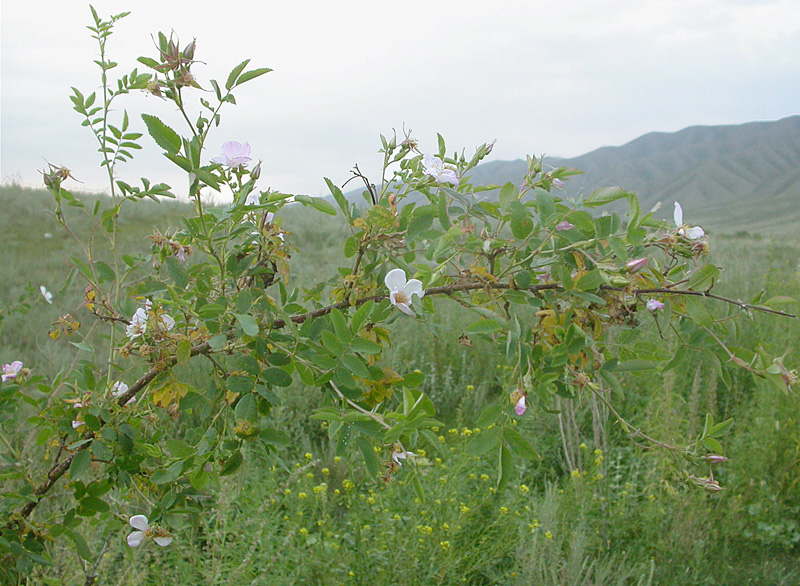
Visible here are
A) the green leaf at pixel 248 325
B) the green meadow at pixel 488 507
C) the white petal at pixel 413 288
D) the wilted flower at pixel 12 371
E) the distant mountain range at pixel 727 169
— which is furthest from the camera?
the distant mountain range at pixel 727 169

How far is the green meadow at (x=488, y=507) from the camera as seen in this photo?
6.12 feet

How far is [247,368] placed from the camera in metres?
0.88

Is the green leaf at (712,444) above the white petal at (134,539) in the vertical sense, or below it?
above

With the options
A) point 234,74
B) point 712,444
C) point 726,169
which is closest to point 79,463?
point 234,74

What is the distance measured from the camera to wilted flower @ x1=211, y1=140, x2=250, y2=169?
0.91 metres

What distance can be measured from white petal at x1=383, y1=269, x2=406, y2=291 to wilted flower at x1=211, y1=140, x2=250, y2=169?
12.3 inches

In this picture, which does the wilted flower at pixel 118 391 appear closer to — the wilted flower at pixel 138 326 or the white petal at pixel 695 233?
the wilted flower at pixel 138 326

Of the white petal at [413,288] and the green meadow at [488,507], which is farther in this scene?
the green meadow at [488,507]

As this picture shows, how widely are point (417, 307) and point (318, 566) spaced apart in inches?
56.5

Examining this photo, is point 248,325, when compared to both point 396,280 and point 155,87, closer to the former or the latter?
point 396,280

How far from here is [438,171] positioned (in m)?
1.03

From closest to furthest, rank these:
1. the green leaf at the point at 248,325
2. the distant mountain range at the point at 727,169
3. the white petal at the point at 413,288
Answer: the green leaf at the point at 248,325 → the white petal at the point at 413,288 → the distant mountain range at the point at 727,169

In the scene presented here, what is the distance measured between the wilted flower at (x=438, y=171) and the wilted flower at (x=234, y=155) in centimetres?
32

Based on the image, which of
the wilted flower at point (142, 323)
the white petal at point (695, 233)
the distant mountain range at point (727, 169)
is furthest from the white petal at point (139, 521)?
the distant mountain range at point (727, 169)
